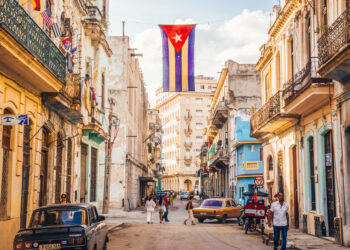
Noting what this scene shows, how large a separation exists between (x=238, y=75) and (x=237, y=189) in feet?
38.7

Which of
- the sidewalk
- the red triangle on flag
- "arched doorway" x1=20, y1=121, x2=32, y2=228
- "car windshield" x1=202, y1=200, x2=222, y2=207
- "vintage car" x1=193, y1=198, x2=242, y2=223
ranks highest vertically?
the red triangle on flag

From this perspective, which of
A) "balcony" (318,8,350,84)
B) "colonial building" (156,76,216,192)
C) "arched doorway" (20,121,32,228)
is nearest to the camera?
"balcony" (318,8,350,84)

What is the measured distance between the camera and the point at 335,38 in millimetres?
13531

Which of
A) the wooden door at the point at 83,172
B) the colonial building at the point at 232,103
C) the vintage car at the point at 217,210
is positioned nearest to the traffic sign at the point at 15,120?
the wooden door at the point at 83,172

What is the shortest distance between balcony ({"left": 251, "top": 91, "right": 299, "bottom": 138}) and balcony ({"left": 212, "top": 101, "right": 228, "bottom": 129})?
21.5 metres

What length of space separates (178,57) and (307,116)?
5788mm

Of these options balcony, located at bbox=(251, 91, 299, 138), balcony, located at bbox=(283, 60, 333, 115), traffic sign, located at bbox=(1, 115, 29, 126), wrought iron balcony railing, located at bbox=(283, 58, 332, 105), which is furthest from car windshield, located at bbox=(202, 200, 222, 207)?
traffic sign, located at bbox=(1, 115, 29, 126)

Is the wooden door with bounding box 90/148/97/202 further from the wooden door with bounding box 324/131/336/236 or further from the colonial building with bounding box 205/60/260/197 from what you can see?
the colonial building with bounding box 205/60/260/197

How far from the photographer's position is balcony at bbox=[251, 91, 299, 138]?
2119 cm

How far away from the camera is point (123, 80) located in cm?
4278

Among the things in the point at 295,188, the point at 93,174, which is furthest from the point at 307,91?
the point at 93,174

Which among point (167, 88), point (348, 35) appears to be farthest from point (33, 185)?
point (348, 35)

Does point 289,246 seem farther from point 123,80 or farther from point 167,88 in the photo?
point 123,80

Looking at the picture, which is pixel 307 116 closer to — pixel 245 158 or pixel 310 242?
pixel 310 242
